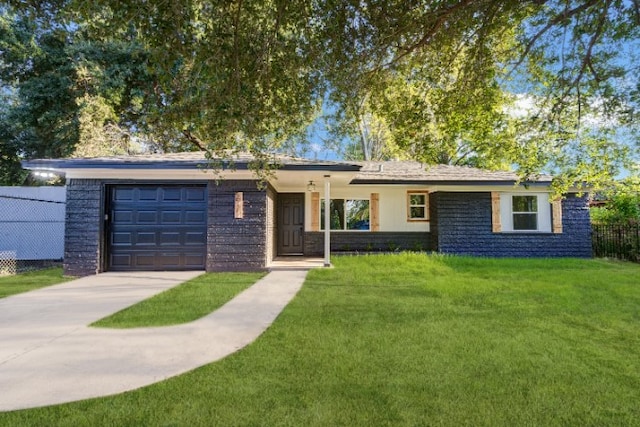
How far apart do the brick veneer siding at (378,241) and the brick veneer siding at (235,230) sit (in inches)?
171

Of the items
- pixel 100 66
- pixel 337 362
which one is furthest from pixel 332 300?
pixel 100 66

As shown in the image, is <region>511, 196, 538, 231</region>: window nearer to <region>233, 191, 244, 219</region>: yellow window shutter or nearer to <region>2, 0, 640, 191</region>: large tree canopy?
<region>2, 0, 640, 191</region>: large tree canopy

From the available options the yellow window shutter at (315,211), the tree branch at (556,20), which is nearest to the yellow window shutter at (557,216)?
the yellow window shutter at (315,211)

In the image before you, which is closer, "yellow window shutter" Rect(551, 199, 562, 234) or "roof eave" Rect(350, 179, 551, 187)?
"roof eave" Rect(350, 179, 551, 187)

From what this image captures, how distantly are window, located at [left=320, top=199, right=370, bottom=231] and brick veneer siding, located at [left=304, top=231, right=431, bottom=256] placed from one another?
0.27 m

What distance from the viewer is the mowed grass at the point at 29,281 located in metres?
7.39

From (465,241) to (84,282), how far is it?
1145 centimetres

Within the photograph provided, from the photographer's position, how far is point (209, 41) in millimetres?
4492

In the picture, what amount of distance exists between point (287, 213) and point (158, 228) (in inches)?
200

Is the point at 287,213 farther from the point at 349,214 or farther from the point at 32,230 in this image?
the point at 32,230

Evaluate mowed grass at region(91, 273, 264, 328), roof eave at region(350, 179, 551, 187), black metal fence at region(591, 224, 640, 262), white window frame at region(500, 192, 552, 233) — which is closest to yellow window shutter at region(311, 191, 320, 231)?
roof eave at region(350, 179, 551, 187)

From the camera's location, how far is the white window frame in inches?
531

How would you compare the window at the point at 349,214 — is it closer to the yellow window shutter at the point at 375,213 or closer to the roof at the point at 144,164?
the yellow window shutter at the point at 375,213

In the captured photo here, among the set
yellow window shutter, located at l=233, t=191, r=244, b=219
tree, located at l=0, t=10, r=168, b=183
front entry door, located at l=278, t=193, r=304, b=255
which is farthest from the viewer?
tree, located at l=0, t=10, r=168, b=183
